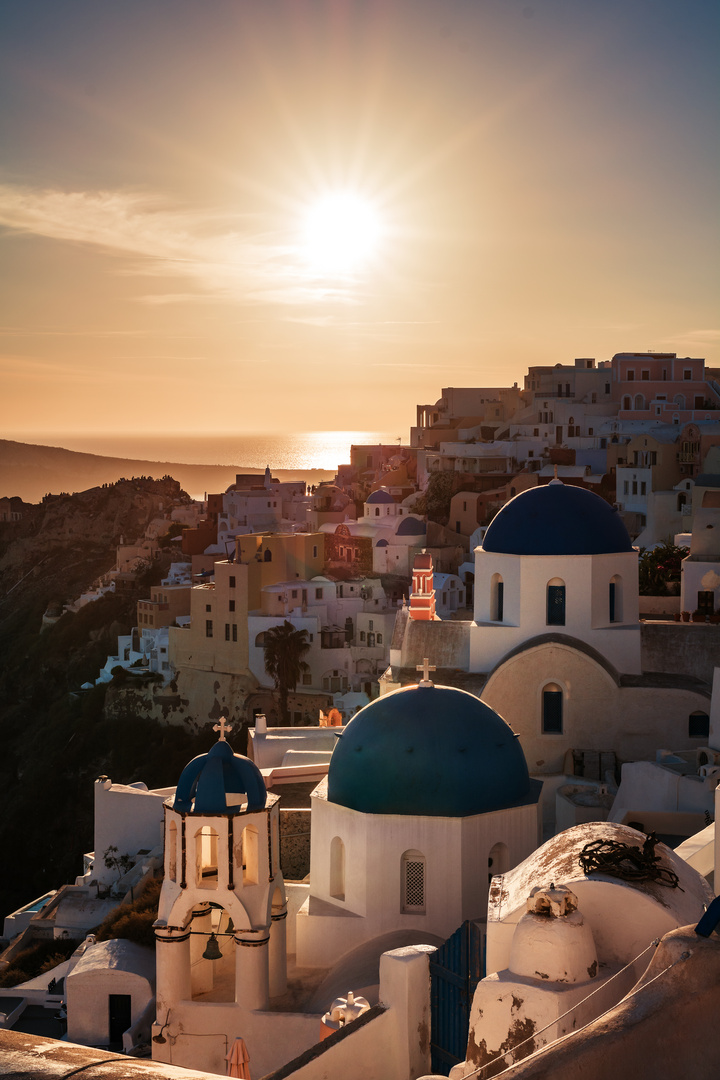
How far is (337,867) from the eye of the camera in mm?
12352

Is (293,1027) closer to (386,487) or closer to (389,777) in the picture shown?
(389,777)

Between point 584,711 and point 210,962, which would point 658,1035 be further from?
point 584,711

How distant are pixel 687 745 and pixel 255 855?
7946 mm

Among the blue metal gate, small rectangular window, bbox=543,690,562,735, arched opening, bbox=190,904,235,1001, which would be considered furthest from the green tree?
the blue metal gate

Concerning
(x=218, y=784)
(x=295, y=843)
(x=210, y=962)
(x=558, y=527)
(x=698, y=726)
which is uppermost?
(x=558, y=527)

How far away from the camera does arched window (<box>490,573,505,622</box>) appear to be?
700 inches

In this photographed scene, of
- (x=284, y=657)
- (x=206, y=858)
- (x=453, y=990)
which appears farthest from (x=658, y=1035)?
(x=284, y=657)

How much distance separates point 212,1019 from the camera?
11133 mm

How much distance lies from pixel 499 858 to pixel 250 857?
8.61 ft

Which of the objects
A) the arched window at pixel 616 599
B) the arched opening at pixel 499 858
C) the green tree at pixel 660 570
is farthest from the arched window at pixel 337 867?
the green tree at pixel 660 570

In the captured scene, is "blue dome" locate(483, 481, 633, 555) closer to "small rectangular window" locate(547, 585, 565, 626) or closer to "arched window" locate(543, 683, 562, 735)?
"small rectangular window" locate(547, 585, 565, 626)

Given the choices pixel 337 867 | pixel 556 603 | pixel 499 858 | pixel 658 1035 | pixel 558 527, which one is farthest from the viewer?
pixel 556 603

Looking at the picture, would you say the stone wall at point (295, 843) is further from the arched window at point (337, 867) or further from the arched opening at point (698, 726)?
the arched opening at point (698, 726)

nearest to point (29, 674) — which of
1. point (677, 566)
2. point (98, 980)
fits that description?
point (677, 566)
